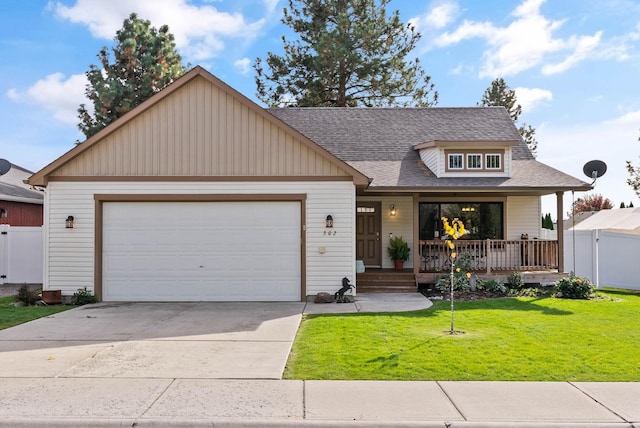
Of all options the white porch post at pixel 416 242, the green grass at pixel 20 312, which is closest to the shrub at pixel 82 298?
the green grass at pixel 20 312

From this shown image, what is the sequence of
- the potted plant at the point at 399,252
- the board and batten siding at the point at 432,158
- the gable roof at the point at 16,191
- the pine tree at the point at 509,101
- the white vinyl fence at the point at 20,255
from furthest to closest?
the pine tree at the point at 509,101 < the gable roof at the point at 16,191 < the white vinyl fence at the point at 20,255 < the potted plant at the point at 399,252 < the board and batten siding at the point at 432,158

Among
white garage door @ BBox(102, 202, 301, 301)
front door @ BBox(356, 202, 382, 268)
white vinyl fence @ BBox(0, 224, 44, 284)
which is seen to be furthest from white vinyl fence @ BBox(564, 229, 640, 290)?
white vinyl fence @ BBox(0, 224, 44, 284)

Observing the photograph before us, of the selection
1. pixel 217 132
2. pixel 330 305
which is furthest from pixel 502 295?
pixel 217 132

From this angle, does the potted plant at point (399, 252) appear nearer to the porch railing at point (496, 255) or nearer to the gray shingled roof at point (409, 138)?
the porch railing at point (496, 255)

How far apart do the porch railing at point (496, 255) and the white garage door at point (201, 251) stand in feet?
13.4

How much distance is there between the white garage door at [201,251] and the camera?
12078mm

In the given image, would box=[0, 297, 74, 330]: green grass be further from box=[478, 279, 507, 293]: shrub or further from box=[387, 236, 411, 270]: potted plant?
box=[478, 279, 507, 293]: shrub

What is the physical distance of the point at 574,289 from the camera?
12.1 metres

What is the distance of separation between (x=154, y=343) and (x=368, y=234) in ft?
29.4

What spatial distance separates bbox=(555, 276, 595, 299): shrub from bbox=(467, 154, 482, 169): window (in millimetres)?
4060

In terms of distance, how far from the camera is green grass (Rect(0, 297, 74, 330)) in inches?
373

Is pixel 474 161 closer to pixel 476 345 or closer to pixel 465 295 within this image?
pixel 465 295

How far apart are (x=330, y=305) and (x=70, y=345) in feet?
18.4

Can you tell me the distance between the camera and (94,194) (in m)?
12.0
